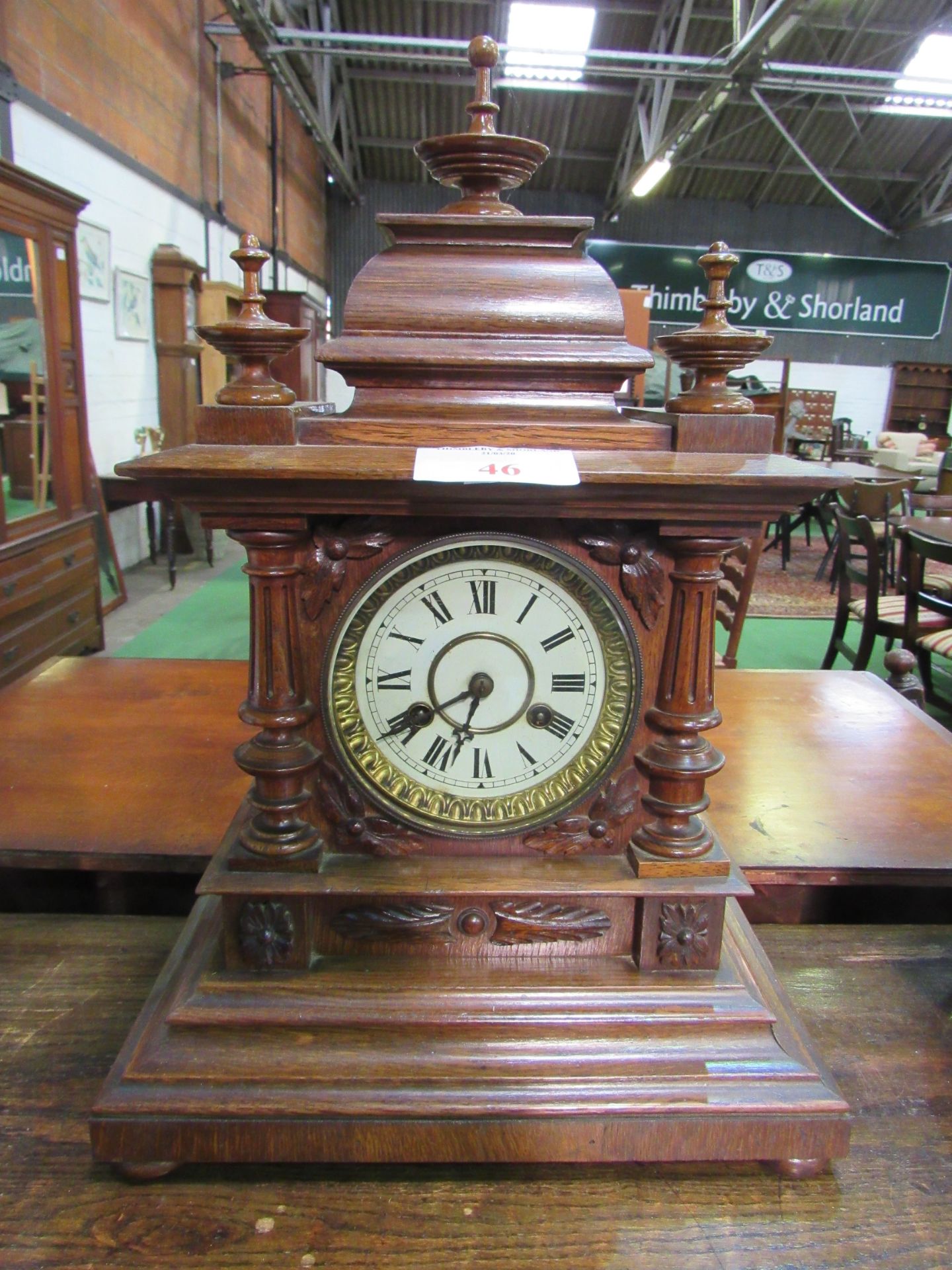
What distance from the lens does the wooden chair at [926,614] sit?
125 inches

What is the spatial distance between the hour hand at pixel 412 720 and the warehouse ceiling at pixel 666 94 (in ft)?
18.2

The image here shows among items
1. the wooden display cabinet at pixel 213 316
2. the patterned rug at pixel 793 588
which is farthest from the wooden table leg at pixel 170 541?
the patterned rug at pixel 793 588

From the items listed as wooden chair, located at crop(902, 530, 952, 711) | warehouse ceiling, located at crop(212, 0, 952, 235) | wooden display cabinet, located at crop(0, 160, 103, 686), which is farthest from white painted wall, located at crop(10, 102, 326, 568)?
wooden chair, located at crop(902, 530, 952, 711)

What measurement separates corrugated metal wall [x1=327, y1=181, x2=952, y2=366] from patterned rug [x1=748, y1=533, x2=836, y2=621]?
4614mm

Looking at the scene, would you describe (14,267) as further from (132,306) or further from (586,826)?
(586,826)

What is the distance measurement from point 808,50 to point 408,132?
4.20 meters

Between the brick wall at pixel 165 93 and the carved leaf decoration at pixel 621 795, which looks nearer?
the carved leaf decoration at pixel 621 795

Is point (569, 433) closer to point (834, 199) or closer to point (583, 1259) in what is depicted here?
point (583, 1259)

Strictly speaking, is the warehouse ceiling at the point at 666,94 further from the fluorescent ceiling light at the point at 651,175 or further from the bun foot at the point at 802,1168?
the bun foot at the point at 802,1168

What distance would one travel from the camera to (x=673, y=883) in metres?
0.78

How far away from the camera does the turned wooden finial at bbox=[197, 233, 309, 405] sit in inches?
28.3

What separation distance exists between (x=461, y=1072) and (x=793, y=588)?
5798 millimetres

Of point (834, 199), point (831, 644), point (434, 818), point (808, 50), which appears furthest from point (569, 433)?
point (834, 199)

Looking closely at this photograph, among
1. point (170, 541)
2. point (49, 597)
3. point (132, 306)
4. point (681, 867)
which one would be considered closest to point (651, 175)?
point (132, 306)
